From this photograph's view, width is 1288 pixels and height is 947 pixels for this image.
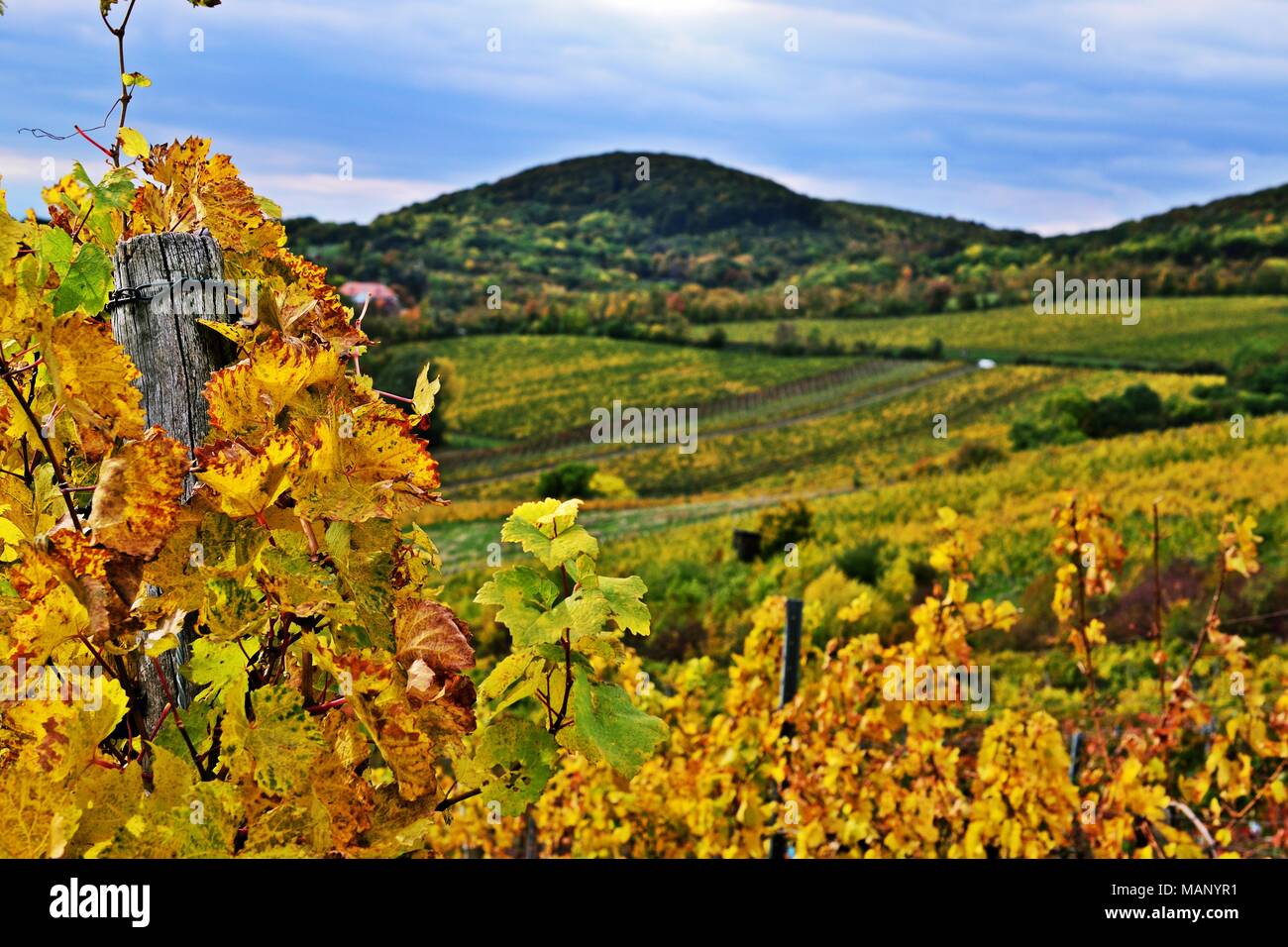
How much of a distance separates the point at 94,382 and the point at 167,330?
24cm

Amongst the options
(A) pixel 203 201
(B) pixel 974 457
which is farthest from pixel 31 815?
(B) pixel 974 457

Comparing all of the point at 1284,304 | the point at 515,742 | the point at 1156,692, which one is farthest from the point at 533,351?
the point at 515,742

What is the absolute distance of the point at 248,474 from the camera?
41.9 inches

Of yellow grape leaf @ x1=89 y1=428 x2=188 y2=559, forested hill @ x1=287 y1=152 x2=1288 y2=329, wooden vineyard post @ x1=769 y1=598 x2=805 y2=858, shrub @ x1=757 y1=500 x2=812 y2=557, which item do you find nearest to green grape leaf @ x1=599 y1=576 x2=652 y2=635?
yellow grape leaf @ x1=89 y1=428 x2=188 y2=559

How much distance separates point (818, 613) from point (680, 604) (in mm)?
13540

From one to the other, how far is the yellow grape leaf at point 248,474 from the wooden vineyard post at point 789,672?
3.64 meters

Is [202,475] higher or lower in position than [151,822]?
higher

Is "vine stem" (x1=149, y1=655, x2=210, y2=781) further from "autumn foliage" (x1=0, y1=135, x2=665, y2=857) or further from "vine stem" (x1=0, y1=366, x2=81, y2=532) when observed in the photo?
"vine stem" (x1=0, y1=366, x2=81, y2=532)

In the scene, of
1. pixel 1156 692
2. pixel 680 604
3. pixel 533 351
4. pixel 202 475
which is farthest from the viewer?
pixel 533 351

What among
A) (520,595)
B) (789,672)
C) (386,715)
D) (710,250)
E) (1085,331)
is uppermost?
(710,250)

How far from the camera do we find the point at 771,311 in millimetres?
84562

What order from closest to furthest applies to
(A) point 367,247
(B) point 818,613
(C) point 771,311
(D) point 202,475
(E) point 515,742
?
1. (D) point 202,475
2. (E) point 515,742
3. (B) point 818,613
4. (C) point 771,311
5. (A) point 367,247
